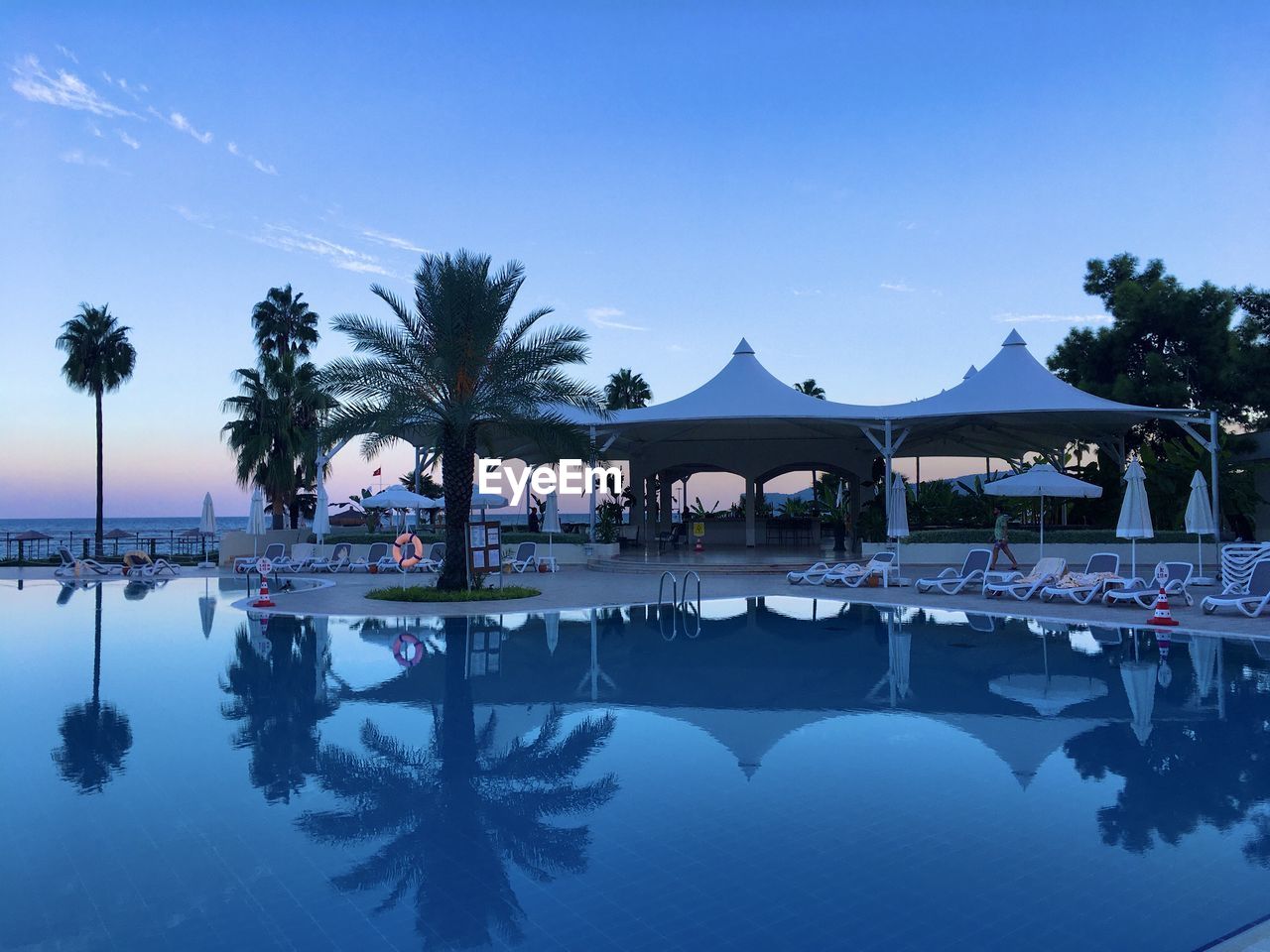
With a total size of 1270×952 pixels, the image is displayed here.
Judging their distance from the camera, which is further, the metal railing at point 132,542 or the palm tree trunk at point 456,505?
the metal railing at point 132,542

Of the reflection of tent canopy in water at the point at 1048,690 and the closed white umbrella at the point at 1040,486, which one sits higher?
the closed white umbrella at the point at 1040,486

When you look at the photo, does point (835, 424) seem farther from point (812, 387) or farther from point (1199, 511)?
point (812, 387)

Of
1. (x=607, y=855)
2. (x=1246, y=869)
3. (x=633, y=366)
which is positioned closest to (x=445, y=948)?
(x=607, y=855)

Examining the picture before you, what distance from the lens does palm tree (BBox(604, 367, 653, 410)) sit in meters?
40.1

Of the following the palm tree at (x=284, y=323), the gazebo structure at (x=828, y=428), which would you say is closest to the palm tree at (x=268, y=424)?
the palm tree at (x=284, y=323)

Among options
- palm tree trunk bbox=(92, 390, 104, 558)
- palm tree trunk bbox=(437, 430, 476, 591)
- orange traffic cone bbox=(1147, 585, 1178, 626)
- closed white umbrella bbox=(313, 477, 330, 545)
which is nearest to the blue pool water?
orange traffic cone bbox=(1147, 585, 1178, 626)

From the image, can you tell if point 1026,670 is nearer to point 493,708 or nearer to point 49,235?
point 493,708

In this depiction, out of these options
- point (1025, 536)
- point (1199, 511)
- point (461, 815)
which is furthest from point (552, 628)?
Answer: point (1025, 536)

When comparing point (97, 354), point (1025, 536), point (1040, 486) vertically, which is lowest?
point (1025, 536)

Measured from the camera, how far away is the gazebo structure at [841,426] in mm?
21016

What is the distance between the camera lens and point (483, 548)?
16719 mm

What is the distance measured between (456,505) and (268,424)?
13.3m

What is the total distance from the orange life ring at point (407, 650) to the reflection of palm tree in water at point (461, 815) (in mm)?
2864

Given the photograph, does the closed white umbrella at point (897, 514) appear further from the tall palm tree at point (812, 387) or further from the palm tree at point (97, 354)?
the tall palm tree at point (812, 387)
